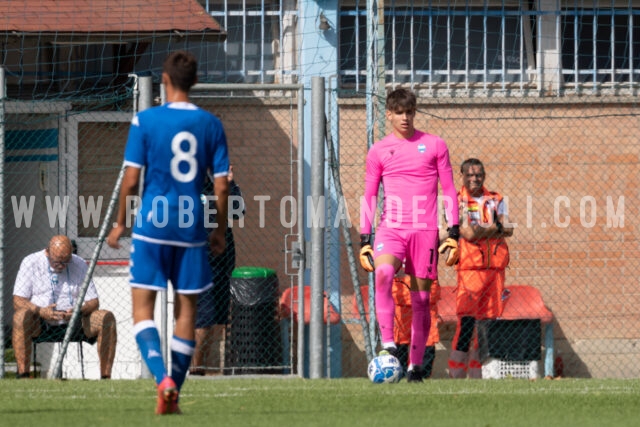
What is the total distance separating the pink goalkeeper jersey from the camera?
939 centimetres

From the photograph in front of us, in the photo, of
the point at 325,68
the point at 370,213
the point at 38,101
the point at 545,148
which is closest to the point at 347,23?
the point at 325,68

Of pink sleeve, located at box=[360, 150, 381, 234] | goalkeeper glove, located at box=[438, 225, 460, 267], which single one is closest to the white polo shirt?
pink sleeve, located at box=[360, 150, 381, 234]

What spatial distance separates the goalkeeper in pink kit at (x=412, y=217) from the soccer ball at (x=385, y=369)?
0.18 m

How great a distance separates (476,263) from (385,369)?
105 inches

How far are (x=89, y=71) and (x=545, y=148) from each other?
→ 4.65 meters

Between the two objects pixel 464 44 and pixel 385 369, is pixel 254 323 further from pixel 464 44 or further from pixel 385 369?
pixel 464 44

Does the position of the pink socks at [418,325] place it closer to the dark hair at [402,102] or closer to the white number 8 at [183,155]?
the dark hair at [402,102]

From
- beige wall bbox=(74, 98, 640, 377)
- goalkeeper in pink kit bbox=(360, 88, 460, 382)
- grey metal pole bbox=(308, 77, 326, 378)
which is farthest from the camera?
beige wall bbox=(74, 98, 640, 377)

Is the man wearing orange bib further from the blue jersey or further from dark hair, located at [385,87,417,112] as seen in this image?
the blue jersey

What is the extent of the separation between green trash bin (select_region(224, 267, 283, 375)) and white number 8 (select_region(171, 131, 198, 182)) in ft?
16.5

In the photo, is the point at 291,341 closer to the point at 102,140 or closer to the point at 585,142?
the point at 102,140

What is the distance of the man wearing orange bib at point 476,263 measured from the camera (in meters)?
11.5

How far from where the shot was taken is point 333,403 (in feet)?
25.4

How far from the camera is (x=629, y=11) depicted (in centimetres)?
1420
